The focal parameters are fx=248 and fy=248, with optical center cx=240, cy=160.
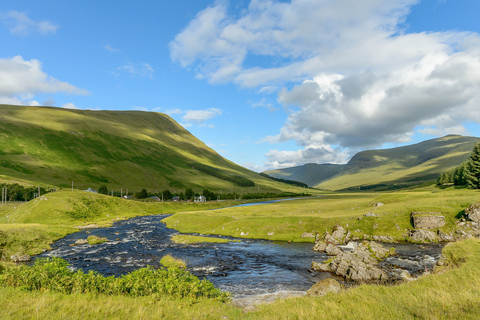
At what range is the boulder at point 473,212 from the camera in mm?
53841

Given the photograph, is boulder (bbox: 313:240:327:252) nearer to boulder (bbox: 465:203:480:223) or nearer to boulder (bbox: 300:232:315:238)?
boulder (bbox: 300:232:315:238)

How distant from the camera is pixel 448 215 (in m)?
59.2

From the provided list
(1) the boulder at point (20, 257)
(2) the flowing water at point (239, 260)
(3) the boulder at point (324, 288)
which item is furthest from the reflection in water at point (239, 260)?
(1) the boulder at point (20, 257)

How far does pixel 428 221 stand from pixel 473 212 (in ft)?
28.3

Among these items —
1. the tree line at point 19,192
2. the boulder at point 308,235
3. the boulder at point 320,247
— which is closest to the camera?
the boulder at point 320,247

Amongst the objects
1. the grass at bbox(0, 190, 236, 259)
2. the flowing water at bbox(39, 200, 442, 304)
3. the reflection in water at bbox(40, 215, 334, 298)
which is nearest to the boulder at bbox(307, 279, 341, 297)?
the flowing water at bbox(39, 200, 442, 304)

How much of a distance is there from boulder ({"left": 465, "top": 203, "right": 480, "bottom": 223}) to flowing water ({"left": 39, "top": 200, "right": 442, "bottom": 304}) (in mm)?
13663

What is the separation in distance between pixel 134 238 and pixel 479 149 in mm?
134603

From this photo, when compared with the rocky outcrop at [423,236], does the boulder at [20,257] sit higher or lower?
higher

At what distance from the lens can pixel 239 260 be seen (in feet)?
152

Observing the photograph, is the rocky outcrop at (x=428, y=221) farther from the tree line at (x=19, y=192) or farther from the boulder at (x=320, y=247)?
the tree line at (x=19, y=192)

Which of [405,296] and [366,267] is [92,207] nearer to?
[366,267]

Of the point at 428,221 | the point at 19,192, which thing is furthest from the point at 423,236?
the point at 19,192

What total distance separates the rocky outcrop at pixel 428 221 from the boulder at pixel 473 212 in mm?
4591
